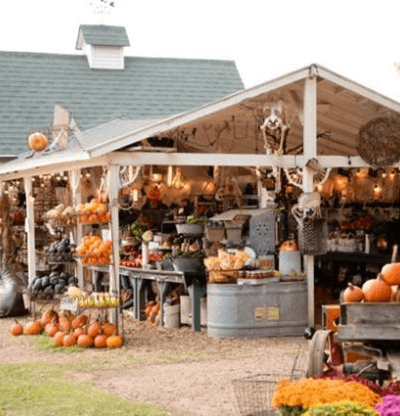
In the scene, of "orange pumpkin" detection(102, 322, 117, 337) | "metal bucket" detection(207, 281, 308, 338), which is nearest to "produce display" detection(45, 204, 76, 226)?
"orange pumpkin" detection(102, 322, 117, 337)

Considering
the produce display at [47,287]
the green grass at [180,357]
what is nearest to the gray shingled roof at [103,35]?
the produce display at [47,287]

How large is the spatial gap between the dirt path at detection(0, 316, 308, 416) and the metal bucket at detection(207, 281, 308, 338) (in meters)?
0.20

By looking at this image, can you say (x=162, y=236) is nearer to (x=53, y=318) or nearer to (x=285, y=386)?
(x=53, y=318)

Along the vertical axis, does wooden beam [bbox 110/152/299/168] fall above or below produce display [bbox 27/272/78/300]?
above

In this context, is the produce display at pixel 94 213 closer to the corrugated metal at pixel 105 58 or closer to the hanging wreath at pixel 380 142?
the hanging wreath at pixel 380 142

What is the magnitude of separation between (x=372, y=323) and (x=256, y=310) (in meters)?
6.29

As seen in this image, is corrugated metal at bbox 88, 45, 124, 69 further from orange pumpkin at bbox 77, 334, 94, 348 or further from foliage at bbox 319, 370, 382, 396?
foliage at bbox 319, 370, 382, 396

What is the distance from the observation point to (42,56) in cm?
2608

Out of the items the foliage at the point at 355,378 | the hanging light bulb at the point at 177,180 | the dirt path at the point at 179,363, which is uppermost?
the hanging light bulb at the point at 177,180

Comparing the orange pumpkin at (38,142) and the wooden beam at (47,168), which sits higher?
Result: the orange pumpkin at (38,142)

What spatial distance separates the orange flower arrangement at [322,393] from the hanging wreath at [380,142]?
8.12 metres

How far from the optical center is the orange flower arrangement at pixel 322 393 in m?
5.82

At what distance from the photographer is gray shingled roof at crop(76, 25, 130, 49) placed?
1036 inches

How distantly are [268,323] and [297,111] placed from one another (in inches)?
128
